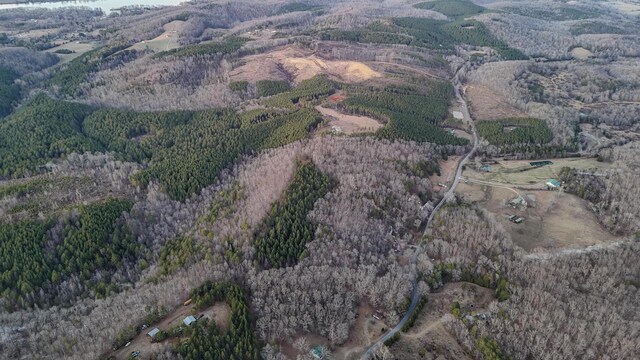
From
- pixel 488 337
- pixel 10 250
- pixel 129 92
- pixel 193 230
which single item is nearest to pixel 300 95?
pixel 129 92

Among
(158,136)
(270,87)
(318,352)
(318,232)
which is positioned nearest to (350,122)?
(270,87)

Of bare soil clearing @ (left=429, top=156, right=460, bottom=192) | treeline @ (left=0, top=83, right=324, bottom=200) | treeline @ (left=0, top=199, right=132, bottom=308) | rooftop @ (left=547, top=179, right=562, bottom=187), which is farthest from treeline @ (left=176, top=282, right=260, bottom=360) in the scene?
rooftop @ (left=547, top=179, right=562, bottom=187)

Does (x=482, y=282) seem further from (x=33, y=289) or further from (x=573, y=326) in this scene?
(x=33, y=289)

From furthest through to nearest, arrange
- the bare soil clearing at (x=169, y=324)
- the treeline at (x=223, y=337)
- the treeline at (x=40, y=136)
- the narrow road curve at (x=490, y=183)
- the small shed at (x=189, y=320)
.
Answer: the treeline at (x=40, y=136), the narrow road curve at (x=490, y=183), the small shed at (x=189, y=320), the bare soil clearing at (x=169, y=324), the treeline at (x=223, y=337)

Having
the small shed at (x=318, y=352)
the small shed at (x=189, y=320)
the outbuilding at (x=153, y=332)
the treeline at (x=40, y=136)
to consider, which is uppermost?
the treeline at (x=40, y=136)

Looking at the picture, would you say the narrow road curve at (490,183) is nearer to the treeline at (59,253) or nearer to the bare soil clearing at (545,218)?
the bare soil clearing at (545,218)

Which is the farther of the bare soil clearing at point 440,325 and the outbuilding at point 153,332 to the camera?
the bare soil clearing at point 440,325

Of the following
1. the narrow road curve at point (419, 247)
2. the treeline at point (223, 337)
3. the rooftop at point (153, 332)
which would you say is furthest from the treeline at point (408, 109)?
the rooftop at point (153, 332)
